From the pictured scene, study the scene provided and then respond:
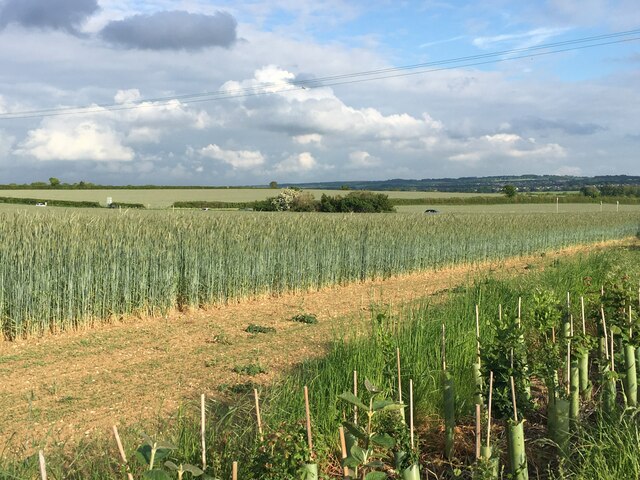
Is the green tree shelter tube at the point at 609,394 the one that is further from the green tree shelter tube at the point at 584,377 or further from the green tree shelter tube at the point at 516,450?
the green tree shelter tube at the point at 516,450

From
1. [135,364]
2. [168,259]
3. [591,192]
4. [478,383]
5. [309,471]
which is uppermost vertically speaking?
[591,192]

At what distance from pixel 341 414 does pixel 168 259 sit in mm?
7077

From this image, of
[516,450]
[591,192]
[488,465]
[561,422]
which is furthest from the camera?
[591,192]

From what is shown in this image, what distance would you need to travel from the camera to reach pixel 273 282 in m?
12.7

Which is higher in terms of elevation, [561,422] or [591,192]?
[591,192]

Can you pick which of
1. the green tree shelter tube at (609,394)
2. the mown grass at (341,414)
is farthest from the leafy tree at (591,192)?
the green tree shelter tube at (609,394)

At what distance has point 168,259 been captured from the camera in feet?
33.7

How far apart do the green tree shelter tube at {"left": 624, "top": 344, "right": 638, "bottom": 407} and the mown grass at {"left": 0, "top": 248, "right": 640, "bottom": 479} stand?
0.33m

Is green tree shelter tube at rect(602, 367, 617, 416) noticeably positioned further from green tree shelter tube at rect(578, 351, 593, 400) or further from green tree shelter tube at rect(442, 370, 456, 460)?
green tree shelter tube at rect(442, 370, 456, 460)

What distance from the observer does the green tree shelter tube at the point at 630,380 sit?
4215 millimetres

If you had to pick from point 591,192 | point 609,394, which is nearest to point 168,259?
point 609,394

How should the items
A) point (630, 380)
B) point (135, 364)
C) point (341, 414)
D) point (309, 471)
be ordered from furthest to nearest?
point (135, 364) < point (630, 380) < point (341, 414) < point (309, 471)

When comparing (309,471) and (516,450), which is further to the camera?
(516,450)

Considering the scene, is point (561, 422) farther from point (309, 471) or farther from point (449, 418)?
point (309, 471)
